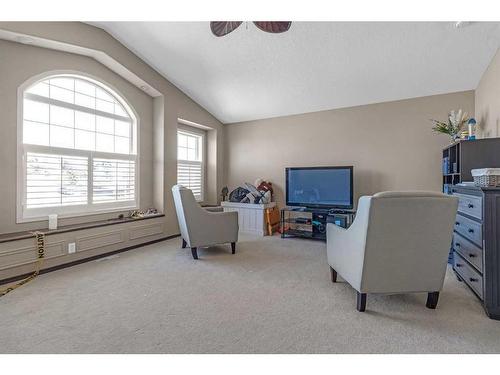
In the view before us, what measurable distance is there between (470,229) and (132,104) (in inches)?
177

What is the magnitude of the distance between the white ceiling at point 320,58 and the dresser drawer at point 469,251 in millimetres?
2172

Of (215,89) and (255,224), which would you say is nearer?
(215,89)

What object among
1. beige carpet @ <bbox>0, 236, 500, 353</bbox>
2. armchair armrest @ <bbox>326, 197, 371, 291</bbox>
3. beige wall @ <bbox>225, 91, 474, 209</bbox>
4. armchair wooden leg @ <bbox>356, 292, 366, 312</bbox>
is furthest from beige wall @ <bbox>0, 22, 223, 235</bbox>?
armchair wooden leg @ <bbox>356, 292, 366, 312</bbox>

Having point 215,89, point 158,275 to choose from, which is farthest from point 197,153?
point 158,275

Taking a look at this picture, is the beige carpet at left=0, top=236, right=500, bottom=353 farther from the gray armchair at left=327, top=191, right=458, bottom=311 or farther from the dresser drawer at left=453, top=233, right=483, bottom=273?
the dresser drawer at left=453, top=233, right=483, bottom=273

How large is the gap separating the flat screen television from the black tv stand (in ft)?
0.38

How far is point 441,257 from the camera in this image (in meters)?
1.86

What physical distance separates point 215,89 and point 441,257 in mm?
3924

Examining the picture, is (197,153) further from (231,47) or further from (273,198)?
(231,47)

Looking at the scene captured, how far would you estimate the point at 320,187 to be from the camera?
430 cm

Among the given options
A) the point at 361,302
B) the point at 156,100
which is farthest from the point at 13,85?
the point at 361,302

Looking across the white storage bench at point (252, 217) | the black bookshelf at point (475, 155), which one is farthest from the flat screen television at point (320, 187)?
the black bookshelf at point (475, 155)

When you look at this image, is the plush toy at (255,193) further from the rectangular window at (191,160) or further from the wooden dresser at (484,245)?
the wooden dresser at (484,245)

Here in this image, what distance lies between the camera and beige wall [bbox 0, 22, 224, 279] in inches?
103
